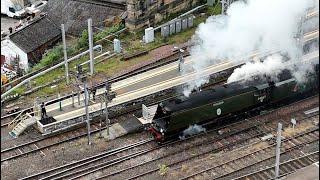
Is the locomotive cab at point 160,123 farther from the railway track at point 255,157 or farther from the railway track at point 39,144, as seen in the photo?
the railway track at point 39,144

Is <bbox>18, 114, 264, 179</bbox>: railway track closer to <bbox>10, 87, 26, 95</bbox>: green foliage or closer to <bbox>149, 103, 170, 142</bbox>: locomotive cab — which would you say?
<bbox>149, 103, 170, 142</bbox>: locomotive cab

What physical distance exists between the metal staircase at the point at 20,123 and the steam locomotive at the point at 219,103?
5801 millimetres

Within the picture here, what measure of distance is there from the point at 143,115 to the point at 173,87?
2.67 meters

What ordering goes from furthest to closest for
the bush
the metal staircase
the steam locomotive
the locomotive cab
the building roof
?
the bush → the building roof → the metal staircase → the steam locomotive → the locomotive cab

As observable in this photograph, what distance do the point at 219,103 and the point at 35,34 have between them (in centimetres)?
1523

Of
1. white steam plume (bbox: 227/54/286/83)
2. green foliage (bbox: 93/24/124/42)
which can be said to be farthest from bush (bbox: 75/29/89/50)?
white steam plume (bbox: 227/54/286/83)

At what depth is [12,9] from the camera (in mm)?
43688

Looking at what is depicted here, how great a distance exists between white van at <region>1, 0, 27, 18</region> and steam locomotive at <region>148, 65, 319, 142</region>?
2018 centimetres

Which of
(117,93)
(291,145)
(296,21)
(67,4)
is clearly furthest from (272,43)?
(67,4)

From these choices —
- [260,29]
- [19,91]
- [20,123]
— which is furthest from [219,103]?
[19,91]

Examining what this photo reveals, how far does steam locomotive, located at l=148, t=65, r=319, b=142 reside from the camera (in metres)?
26.0

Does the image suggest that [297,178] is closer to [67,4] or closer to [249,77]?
[249,77]

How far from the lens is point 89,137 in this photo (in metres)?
27.2

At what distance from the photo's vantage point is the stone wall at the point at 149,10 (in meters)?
37.1
